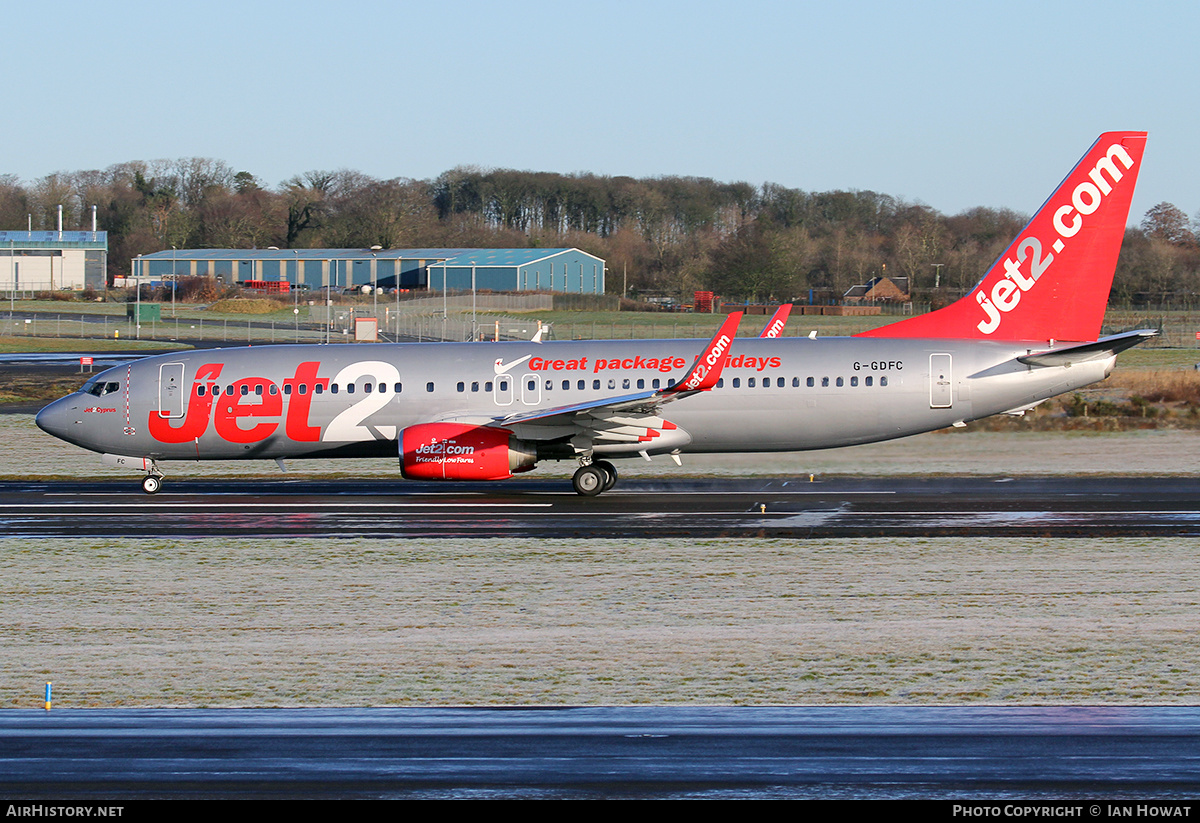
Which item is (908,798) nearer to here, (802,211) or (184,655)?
(184,655)

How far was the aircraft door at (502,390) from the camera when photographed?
29.3m

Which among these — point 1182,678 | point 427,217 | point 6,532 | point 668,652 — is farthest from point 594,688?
point 427,217

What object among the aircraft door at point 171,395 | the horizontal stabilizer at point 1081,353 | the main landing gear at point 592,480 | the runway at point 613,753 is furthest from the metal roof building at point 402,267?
the runway at point 613,753

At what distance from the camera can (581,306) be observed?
11325 cm

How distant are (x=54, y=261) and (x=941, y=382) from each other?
476 feet

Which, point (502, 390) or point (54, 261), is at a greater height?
point (54, 261)

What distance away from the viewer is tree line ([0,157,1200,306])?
11694 cm

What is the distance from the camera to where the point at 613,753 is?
10.4m

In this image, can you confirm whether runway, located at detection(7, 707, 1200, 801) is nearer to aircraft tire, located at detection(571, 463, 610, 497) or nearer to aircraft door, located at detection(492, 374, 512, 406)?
aircraft tire, located at detection(571, 463, 610, 497)

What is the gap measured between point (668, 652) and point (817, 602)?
3.42 metres

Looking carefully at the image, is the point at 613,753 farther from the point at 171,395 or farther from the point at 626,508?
the point at 171,395

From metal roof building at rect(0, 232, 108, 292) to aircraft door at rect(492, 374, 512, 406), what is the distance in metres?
137

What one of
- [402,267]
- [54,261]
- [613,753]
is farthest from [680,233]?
[613,753]

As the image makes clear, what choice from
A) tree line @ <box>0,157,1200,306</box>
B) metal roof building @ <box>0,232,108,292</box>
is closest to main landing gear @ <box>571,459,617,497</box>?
tree line @ <box>0,157,1200,306</box>
